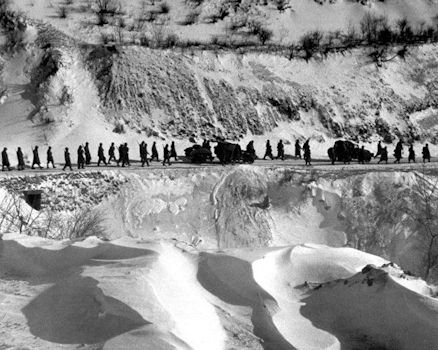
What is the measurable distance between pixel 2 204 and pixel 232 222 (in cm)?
889

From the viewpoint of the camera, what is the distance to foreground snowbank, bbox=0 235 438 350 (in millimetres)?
4684

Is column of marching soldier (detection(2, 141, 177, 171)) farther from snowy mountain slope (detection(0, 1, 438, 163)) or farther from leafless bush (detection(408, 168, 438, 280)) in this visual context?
leafless bush (detection(408, 168, 438, 280))

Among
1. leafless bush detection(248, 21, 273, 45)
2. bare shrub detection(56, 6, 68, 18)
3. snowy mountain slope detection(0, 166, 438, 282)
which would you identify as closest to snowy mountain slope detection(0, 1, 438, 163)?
bare shrub detection(56, 6, 68, 18)

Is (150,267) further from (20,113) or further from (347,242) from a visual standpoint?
(20,113)

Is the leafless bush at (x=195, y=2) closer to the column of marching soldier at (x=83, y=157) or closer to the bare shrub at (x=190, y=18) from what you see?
the bare shrub at (x=190, y=18)

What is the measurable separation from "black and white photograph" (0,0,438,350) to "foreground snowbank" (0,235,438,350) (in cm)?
2

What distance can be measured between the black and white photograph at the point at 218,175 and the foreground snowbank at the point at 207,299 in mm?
19

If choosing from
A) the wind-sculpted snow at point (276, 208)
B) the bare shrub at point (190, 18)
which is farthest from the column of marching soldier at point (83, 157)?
the bare shrub at point (190, 18)

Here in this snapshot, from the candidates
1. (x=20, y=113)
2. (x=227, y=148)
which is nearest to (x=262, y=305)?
(x=227, y=148)

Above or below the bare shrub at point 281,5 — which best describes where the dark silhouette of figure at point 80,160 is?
below

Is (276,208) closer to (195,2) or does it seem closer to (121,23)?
(121,23)

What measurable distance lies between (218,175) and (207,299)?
21.9 metres

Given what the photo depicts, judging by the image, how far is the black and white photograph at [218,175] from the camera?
198 inches

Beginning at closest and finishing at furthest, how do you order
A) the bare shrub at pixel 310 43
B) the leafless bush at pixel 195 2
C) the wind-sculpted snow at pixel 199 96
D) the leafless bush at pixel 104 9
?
the wind-sculpted snow at pixel 199 96
the leafless bush at pixel 104 9
the bare shrub at pixel 310 43
the leafless bush at pixel 195 2
